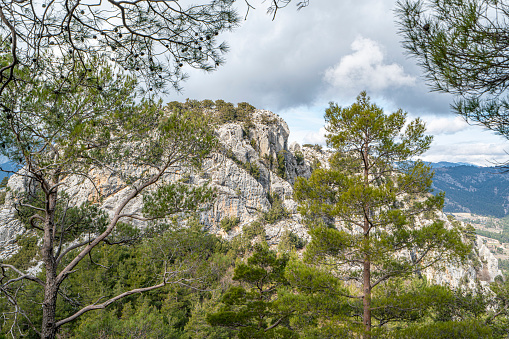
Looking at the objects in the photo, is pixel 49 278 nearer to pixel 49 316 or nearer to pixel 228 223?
pixel 49 316

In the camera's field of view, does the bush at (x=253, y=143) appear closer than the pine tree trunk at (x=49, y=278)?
No

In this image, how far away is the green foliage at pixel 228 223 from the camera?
37.8 metres

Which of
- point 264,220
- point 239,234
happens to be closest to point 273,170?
point 264,220

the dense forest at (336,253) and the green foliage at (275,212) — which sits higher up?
the green foliage at (275,212)

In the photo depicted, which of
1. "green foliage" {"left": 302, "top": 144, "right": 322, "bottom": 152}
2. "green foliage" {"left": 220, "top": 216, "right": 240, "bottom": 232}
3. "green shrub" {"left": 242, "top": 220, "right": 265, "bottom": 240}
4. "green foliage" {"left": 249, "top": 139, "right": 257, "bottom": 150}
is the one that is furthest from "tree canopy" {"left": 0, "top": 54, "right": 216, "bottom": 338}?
"green foliage" {"left": 302, "top": 144, "right": 322, "bottom": 152}

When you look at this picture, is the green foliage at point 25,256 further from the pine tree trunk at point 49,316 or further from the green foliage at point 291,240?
the green foliage at point 291,240

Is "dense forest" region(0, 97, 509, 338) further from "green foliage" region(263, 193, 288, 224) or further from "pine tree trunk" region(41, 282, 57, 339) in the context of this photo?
"green foliage" region(263, 193, 288, 224)

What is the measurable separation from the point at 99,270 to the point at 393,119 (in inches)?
583

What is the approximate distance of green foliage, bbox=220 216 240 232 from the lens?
124ft

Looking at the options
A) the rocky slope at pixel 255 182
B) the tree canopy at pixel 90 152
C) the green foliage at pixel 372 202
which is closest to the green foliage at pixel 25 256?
the rocky slope at pixel 255 182

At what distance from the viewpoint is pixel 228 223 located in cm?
3797

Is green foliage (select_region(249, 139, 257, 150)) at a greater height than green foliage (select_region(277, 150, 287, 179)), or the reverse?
green foliage (select_region(249, 139, 257, 150))

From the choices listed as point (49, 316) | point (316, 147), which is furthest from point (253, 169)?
point (49, 316)

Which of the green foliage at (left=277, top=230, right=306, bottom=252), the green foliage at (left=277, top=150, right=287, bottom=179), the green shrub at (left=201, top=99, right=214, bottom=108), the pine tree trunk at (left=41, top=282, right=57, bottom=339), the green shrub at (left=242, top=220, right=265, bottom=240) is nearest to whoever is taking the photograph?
the pine tree trunk at (left=41, top=282, right=57, bottom=339)
